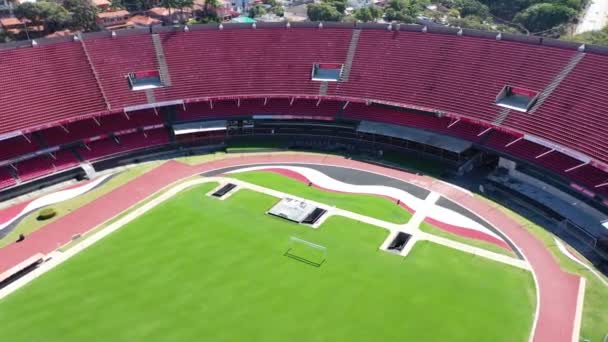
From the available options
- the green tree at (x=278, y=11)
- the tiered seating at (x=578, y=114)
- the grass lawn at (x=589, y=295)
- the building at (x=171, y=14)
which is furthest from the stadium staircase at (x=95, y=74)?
the green tree at (x=278, y=11)

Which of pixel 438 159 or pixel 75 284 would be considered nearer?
pixel 75 284

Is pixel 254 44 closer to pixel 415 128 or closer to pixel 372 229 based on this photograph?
pixel 415 128

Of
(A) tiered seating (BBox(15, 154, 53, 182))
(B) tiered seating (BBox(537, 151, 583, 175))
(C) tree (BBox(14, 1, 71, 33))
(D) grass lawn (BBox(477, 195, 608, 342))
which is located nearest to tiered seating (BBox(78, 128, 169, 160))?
(A) tiered seating (BBox(15, 154, 53, 182))

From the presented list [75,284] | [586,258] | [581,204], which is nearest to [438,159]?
[581,204]

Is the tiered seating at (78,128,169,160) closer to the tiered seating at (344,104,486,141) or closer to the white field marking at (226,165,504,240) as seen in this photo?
the white field marking at (226,165,504,240)

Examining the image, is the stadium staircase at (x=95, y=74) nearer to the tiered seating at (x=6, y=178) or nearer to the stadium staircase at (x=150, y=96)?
the stadium staircase at (x=150, y=96)
